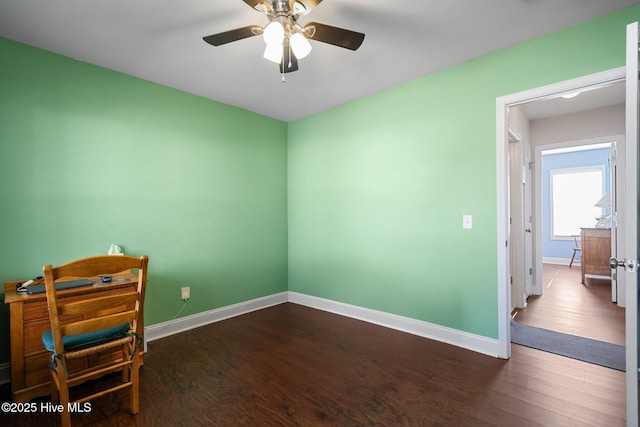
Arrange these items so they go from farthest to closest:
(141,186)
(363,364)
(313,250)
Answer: (313,250), (141,186), (363,364)

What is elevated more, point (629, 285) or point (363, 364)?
point (629, 285)

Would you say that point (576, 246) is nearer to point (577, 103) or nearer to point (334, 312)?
point (577, 103)

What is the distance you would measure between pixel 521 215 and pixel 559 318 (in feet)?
4.13

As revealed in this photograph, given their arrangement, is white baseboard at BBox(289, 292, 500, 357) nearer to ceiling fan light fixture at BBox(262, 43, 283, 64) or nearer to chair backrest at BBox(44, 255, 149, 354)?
chair backrest at BBox(44, 255, 149, 354)

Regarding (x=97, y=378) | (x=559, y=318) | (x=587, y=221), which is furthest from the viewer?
(x=587, y=221)

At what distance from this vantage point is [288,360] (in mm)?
2463

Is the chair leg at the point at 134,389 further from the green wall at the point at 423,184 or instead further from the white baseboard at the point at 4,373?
the green wall at the point at 423,184

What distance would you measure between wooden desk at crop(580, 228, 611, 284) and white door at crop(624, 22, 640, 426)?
15.3 ft

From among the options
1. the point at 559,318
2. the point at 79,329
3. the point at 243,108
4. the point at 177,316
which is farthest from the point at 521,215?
the point at 79,329

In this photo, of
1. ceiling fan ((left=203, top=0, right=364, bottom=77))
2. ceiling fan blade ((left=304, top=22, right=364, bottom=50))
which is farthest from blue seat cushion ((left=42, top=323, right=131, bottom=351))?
ceiling fan blade ((left=304, top=22, right=364, bottom=50))

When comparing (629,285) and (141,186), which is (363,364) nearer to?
(629,285)

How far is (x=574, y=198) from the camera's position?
6859mm

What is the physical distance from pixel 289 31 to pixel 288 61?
0.22 m

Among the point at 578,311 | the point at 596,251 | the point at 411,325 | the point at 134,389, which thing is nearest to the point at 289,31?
the point at 134,389
